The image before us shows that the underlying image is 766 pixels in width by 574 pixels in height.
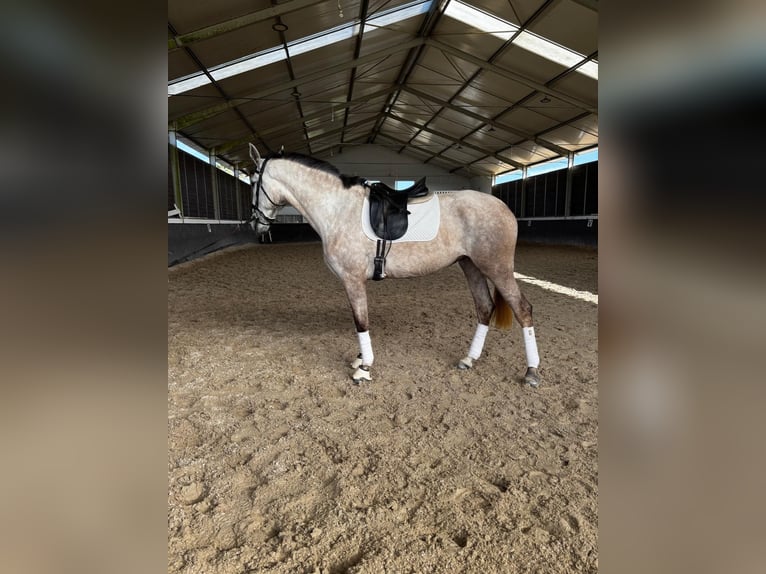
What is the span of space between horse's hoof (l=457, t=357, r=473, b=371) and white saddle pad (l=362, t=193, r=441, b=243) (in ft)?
2.83

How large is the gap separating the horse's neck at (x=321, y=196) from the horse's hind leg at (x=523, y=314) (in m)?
1.11

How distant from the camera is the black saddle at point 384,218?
272 cm

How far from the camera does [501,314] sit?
9.77ft

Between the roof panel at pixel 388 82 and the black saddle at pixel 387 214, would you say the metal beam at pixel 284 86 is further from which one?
the black saddle at pixel 387 214

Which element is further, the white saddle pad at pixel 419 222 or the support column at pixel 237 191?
the support column at pixel 237 191

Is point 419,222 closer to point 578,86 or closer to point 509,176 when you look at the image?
point 578,86

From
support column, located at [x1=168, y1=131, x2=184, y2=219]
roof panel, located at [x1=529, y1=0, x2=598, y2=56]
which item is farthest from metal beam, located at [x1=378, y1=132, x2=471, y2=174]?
roof panel, located at [x1=529, y1=0, x2=598, y2=56]

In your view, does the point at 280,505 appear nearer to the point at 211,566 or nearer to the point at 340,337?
the point at 211,566

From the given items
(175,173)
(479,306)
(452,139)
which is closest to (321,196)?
(479,306)

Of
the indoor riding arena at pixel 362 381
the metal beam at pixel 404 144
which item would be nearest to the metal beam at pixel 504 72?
the indoor riding arena at pixel 362 381

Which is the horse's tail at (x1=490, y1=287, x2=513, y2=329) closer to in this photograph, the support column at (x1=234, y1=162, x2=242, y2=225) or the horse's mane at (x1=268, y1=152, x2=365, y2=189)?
the horse's mane at (x1=268, y1=152, x2=365, y2=189)

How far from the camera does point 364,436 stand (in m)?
1.97
